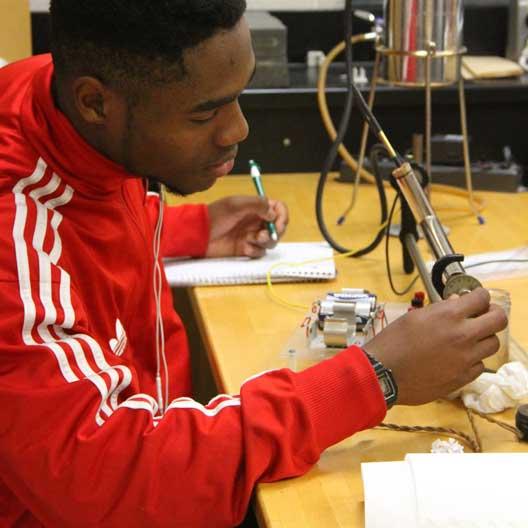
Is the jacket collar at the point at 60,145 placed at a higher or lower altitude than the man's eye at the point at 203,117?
lower

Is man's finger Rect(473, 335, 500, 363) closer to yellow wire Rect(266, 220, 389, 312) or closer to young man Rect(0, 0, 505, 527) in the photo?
young man Rect(0, 0, 505, 527)

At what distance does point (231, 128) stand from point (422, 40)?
64 cm

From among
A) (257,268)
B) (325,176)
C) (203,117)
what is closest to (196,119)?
(203,117)

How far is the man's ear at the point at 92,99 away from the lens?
3.51 feet

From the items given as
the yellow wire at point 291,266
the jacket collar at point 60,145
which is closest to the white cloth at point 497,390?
the yellow wire at point 291,266

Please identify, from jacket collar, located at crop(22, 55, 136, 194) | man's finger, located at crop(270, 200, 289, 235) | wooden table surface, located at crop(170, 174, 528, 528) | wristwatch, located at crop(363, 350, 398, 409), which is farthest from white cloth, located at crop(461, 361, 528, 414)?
man's finger, located at crop(270, 200, 289, 235)

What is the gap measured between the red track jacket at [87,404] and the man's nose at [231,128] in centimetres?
13

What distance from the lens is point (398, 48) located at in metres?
1.67

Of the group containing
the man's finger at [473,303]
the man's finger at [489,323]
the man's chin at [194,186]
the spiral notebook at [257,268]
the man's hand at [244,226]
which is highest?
the man's chin at [194,186]

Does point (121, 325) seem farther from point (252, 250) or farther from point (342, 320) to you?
point (252, 250)

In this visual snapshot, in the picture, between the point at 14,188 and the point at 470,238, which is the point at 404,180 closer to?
the point at 470,238

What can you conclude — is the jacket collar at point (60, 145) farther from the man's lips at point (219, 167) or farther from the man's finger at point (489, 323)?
the man's finger at point (489, 323)

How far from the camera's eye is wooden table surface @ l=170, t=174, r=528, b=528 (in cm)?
98

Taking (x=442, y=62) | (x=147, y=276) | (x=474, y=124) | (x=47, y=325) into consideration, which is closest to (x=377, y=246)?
(x=442, y=62)
